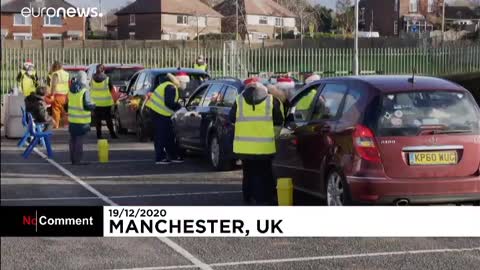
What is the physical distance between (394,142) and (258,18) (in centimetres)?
124

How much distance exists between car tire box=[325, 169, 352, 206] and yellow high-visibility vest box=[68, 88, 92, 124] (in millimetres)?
3012

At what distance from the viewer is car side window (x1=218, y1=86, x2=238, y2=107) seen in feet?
28.8

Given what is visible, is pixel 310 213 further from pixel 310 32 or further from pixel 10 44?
pixel 10 44

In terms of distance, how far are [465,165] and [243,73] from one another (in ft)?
Result: 6.27

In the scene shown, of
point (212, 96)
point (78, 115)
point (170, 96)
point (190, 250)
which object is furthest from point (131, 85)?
point (190, 250)

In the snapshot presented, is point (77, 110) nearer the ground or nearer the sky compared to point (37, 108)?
nearer the ground

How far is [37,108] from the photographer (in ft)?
18.3

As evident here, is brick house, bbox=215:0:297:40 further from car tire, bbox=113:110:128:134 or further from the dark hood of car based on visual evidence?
car tire, bbox=113:110:128:134

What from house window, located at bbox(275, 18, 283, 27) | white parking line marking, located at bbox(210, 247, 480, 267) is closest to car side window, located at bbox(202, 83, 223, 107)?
white parking line marking, located at bbox(210, 247, 480, 267)

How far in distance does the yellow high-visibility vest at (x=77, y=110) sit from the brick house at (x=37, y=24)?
160 inches

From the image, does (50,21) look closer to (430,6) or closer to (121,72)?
(430,6)

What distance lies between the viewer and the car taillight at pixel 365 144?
5332 mm

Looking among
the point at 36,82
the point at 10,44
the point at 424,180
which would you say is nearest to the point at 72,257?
the point at 36,82

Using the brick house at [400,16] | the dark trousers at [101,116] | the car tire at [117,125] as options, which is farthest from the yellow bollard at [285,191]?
the car tire at [117,125]
